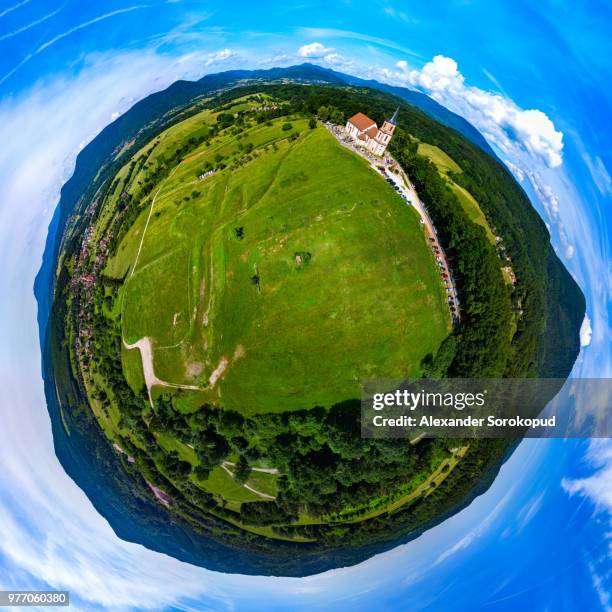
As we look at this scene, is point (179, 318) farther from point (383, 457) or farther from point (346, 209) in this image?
point (383, 457)

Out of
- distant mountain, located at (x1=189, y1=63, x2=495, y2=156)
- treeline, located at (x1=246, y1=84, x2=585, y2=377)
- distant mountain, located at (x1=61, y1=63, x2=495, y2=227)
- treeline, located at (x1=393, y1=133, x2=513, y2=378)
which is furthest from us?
distant mountain, located at (x1=61, y1=63, x2=495, y2=227)

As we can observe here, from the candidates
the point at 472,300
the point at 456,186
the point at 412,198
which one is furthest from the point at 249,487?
the point at 456,186

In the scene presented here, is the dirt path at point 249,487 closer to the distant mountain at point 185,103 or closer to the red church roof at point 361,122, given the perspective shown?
the red church roof at point 361,122

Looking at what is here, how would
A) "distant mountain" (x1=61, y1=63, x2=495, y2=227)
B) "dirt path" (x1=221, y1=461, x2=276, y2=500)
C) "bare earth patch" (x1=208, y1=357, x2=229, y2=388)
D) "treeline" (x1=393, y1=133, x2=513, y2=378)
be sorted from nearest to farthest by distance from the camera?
"treeline" (x1=393, y1=133, x2=513, y2=378) < "bare earth patch" (x1=208, y1=357, x2=229, y2=388) < "dirt path" (x1=221, y1=461, x2=276, y2=500) < "distant mountain" (x1=61, y1=63, x2=495, y2=227)

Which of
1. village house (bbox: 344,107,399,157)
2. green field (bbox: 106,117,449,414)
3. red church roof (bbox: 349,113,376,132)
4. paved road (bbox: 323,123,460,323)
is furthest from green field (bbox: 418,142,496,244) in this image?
green field (bbox: 106,117,449,414)

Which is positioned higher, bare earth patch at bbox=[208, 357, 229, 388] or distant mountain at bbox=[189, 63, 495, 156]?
distant mountain at bbox=[189, 63, 495, 156]

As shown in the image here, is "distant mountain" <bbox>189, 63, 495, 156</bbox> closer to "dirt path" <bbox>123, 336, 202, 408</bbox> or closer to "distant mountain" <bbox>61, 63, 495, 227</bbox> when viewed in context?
"distant mountain" <bbox>61, 63, 495, 227</bbox>
